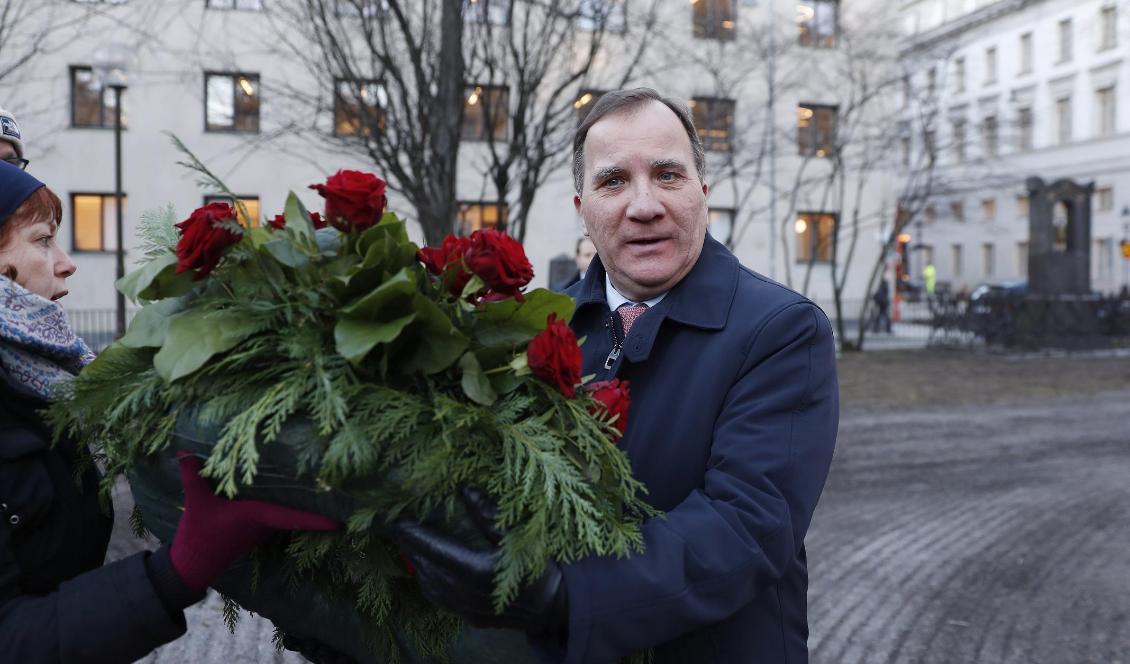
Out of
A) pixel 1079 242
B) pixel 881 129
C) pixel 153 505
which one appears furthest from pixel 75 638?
pixel 1079 242

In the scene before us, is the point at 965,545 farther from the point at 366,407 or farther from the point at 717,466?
the point at 366,407

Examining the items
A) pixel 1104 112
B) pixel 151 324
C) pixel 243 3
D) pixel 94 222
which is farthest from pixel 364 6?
pixel 1104 112

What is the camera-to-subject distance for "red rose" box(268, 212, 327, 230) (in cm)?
170

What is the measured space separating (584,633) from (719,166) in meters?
19.5

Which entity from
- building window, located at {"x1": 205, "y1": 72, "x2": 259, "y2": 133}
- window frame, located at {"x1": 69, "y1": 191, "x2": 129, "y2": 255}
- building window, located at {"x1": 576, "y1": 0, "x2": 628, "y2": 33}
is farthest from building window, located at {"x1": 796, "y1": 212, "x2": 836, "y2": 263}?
building window, located at {"x1": 576, "y1": 0, "x2": 628, "y2": 33}

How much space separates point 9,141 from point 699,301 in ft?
7.25

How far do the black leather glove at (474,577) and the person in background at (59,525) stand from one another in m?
0.17

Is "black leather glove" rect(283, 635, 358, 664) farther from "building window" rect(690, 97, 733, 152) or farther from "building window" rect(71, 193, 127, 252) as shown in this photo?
"building window" rect(71, 193, 127, 252)

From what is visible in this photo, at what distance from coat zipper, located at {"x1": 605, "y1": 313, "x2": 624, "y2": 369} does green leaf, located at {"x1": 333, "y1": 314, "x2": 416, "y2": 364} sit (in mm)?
695

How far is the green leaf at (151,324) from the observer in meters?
1.61

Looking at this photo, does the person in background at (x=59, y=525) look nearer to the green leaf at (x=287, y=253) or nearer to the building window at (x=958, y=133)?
the green leaf at (x=287, y=253)

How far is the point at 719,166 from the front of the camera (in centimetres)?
2031

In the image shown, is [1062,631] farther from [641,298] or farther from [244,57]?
[244,57]

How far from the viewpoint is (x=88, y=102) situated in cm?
2338
